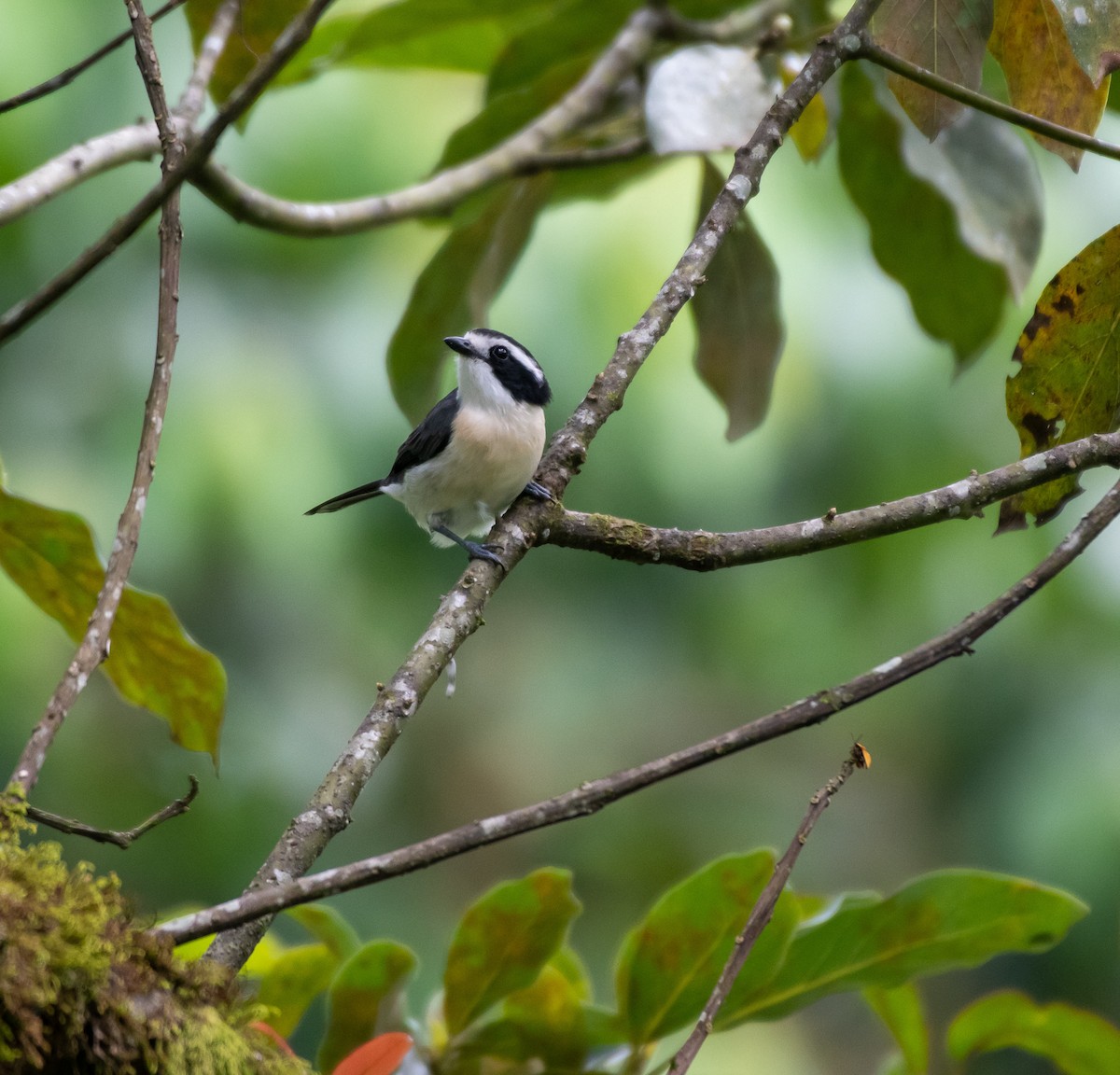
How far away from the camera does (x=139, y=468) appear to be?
5.44ft

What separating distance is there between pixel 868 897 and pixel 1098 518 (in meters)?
0.68

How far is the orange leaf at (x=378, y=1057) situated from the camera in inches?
59.7

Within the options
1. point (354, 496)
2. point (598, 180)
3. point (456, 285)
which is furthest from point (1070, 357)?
point (354, 496)

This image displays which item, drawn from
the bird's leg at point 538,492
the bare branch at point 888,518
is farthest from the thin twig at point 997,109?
the bird's leg at point 538,492

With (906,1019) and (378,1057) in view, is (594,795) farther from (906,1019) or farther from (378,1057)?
→ (906,1019)

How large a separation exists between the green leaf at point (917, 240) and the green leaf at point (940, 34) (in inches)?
46.9

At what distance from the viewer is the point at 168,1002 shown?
1212 mm

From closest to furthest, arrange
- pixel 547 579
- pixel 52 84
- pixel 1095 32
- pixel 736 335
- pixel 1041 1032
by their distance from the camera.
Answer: pixel 1095 32
pixel 52 84
pixel 1041 1032
pixel 736 335
pixel 547 579

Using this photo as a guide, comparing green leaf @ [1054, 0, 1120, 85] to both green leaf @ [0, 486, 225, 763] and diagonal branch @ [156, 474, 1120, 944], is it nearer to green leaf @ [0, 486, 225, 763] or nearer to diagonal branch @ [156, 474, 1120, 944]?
diagonal branch @ [156, 474, 1120, 944]

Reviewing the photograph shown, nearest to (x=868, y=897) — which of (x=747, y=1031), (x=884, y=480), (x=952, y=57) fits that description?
(x=952, y=57)

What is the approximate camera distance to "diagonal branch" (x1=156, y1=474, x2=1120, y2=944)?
124 centimetres

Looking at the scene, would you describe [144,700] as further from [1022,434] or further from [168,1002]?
[1022,434]

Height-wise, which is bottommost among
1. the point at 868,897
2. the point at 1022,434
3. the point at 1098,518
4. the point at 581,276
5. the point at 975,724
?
the point at 975,724

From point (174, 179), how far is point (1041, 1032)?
195cm
